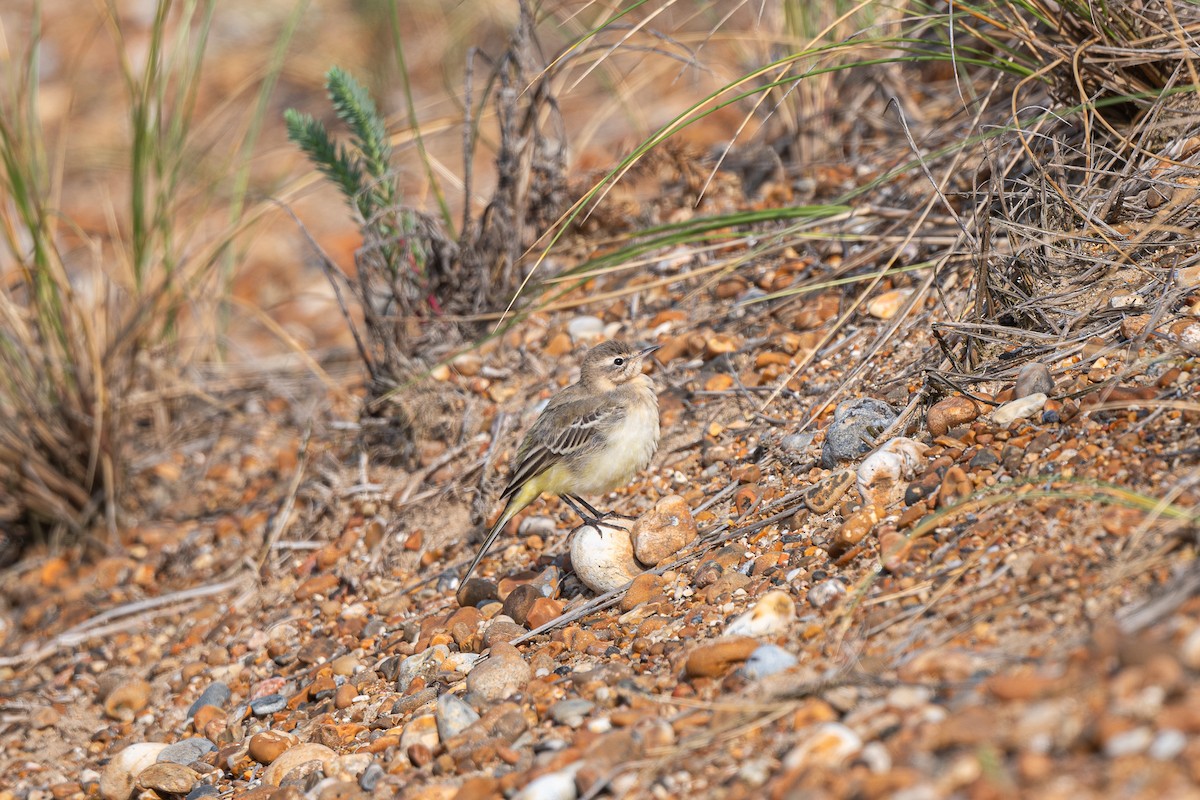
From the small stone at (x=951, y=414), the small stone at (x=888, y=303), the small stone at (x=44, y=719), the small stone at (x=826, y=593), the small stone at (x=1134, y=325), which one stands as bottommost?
the small stone at (x=44, y=719)

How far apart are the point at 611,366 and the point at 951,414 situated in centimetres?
165

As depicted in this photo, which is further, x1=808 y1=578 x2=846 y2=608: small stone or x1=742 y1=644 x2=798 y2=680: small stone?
x1=808 y1=578 x2=846 y2=608: small stone

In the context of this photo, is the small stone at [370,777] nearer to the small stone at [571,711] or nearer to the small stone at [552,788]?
the small stone at [571,711]

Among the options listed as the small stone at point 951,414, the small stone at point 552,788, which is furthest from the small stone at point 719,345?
the small stone at point 552,788

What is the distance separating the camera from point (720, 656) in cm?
324

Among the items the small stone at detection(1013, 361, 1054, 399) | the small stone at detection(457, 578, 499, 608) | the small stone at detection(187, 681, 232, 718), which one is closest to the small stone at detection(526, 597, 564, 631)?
the small stone at detection(457, 578, 499, 608)

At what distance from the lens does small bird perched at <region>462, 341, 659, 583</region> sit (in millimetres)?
4656

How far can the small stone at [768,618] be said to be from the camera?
11.0 ft

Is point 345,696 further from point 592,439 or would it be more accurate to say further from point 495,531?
point 592,439

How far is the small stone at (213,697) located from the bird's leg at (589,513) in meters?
1.68

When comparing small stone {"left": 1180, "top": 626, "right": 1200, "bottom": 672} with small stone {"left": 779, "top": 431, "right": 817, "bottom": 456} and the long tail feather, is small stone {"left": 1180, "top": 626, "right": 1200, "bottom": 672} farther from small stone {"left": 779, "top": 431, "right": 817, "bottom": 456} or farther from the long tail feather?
the long tail feather

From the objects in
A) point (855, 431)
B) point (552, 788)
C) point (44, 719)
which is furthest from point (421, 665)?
point (44, 719)

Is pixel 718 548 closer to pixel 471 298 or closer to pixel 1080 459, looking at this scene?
pixel 1080 459

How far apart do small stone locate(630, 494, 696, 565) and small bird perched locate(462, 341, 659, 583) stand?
0.34m
